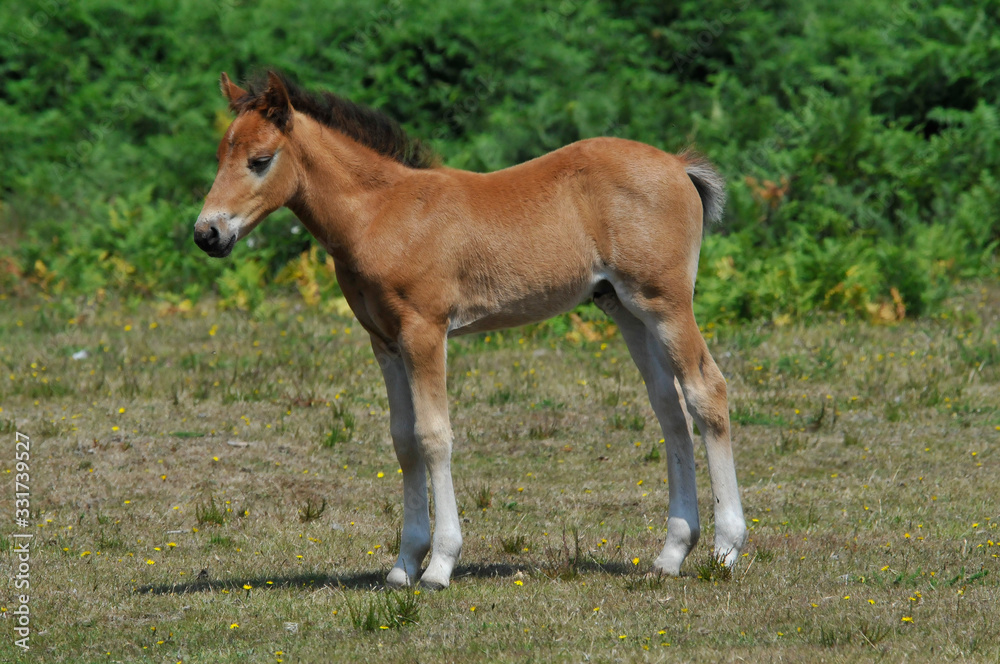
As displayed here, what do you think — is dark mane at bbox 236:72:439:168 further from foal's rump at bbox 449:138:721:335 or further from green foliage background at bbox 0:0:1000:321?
green foliage background at bbox 0:0:1000:321

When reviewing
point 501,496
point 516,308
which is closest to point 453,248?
point 516,308

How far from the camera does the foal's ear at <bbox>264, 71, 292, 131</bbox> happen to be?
5746 mm

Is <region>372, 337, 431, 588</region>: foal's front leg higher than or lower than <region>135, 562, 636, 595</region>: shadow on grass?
higher

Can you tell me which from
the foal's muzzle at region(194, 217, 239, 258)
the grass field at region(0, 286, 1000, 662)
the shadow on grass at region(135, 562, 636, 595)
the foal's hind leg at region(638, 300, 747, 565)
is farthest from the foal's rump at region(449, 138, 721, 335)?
the grass field at region(0, 286, 1000, 662)

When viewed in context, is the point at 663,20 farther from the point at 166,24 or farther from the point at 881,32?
the point at 166,24

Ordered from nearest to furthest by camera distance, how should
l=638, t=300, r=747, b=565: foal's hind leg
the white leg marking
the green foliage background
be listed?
the white leg marking, l=638, t=300, r=747, b=565: foal's hind leg, the green foliage background

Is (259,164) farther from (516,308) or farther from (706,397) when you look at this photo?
(706,397)

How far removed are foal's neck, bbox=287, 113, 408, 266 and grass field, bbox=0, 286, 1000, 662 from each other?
1.96 m

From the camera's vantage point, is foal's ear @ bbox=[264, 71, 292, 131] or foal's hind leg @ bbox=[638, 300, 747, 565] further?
foal's hind leg @ bbox=[638, 300, 747, 565]

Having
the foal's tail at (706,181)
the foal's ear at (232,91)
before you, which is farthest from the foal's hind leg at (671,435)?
the foal's ear at (232,91)

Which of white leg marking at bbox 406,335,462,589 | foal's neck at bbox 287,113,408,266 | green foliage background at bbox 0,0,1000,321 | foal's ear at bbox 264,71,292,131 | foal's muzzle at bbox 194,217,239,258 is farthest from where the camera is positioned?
green foliage background at bbox 0,0,1000,321

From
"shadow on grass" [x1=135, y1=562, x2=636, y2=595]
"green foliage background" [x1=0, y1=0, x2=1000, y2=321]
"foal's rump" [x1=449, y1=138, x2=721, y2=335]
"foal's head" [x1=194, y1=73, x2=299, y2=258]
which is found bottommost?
"green foliage background" [x1=0, y1=0, x2=1000, y2=321]

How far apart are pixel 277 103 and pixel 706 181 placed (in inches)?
100

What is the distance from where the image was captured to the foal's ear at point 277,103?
575 centimetres
